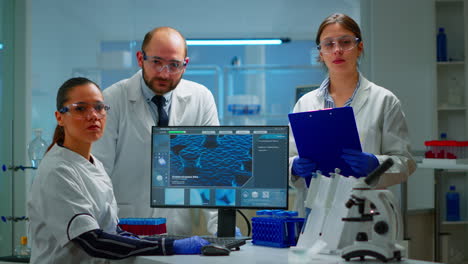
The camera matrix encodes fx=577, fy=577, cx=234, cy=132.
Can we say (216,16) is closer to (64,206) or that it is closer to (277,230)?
(277,230)

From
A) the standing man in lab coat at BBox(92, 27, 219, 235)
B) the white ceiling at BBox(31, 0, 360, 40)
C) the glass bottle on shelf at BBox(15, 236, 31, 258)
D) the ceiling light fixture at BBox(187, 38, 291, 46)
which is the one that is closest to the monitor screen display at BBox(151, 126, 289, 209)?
the standing man in lab coat at BBox(92, 27, 219, 235)

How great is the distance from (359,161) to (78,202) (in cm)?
96

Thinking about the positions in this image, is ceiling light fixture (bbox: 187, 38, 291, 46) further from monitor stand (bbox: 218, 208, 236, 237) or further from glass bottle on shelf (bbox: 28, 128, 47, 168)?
→ monitor stand (bbox: 218, 208, 236, 237)

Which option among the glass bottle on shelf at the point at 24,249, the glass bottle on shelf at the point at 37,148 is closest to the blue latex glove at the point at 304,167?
the glass bottle on shelf at the point at 24,249

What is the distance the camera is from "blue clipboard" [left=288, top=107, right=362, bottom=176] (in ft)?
6.53

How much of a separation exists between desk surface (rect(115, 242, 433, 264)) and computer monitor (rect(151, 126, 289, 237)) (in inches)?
10.0

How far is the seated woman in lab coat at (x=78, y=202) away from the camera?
1.86 m

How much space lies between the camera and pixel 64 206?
186 cm

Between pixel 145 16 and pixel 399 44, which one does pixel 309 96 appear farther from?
pixel 145 16

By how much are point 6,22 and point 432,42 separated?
144 inches

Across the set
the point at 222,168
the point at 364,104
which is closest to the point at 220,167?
the point at 222,168

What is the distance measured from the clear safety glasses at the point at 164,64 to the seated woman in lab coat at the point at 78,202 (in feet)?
1.44

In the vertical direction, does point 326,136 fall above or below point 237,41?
below

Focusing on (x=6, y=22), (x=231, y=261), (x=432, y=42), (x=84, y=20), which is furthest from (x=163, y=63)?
(x=432, y=42)
